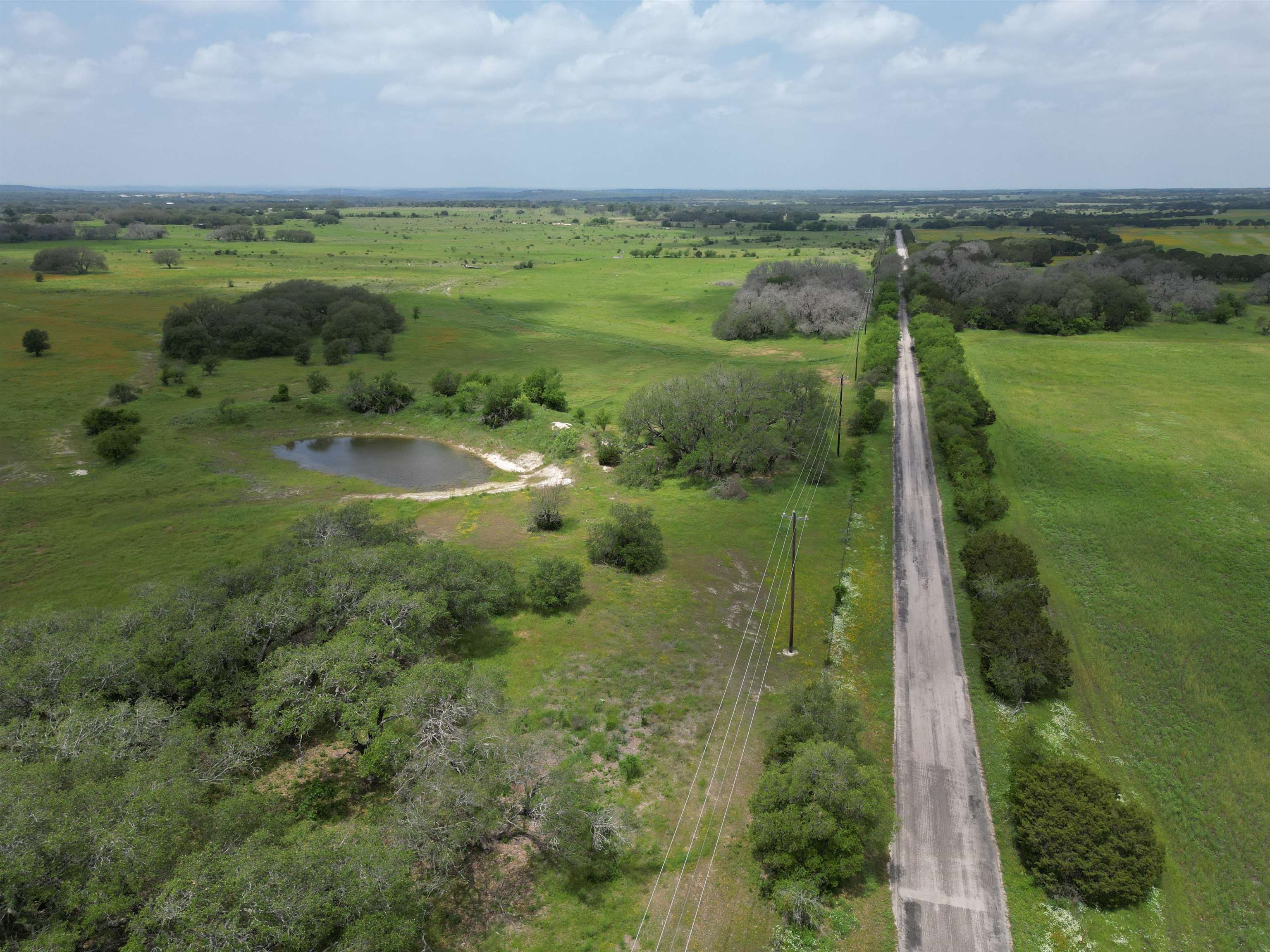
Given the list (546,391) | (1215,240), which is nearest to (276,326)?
(546,391)

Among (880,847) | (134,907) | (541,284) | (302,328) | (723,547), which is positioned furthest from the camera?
(541,284)

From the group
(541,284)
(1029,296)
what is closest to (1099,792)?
(1029,296)

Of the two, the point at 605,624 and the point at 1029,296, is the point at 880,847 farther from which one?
the point at 1029,296

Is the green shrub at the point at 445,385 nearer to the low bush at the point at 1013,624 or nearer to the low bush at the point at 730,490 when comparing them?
the low bush at the point at 730,490

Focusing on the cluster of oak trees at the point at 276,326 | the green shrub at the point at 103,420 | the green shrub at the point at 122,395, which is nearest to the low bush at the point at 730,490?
the green shrub at the point at 103,420

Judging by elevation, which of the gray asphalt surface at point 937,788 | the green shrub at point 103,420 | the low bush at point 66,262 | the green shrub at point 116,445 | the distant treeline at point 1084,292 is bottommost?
the gray asphalt surface at point 937,788

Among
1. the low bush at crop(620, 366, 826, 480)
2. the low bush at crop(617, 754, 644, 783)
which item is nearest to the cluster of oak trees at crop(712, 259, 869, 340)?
the low bush at crop(620, 366, 826, 480)

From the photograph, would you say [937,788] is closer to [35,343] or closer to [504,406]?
[504,406]
